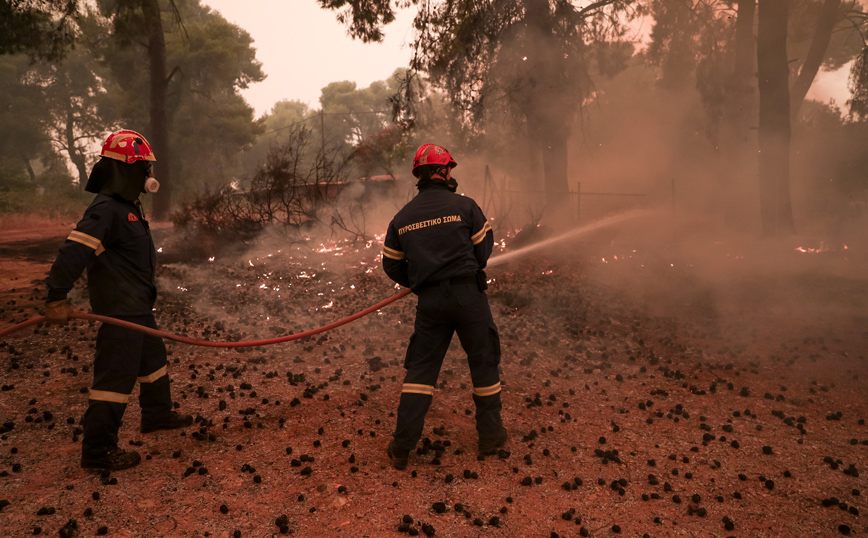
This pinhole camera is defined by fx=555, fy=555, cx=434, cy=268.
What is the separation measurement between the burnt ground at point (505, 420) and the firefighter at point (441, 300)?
1.13 feet

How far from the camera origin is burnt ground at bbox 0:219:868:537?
355 cm

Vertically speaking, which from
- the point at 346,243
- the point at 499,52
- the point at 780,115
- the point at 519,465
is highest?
the point at 499,52

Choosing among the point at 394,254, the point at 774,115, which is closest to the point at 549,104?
the point at 774,115

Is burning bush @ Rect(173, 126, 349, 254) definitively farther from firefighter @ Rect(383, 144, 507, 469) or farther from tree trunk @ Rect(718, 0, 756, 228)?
tree trunk @ Rect(718, 0, 756, 228)

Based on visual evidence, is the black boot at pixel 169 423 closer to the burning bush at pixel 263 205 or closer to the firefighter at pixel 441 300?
the firefighter at pixel 441 300

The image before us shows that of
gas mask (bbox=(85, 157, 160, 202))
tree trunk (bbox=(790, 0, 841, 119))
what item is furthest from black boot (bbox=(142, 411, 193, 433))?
tree trunk (bbox=(790, 0, 841, 119))

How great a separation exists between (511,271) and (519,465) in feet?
23.6

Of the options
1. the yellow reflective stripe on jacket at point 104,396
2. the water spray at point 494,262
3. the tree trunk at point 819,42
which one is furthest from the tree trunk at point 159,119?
the tree trunk at point 819,42

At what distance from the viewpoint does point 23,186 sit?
2714 cm

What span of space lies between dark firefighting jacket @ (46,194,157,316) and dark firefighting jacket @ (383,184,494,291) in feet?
6.21

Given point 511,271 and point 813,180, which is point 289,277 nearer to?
point 511,271

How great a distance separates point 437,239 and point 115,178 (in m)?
2.44

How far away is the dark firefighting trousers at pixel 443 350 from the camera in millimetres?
4113

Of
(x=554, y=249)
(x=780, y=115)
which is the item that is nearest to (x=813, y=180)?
(x=780, y=115)
